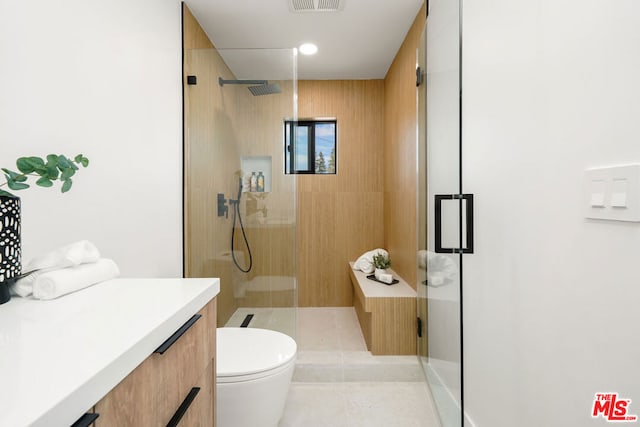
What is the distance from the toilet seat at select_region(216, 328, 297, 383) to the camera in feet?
4.45

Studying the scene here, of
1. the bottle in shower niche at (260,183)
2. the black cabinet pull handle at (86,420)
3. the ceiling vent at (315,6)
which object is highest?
the ceiling vent at (315,6)

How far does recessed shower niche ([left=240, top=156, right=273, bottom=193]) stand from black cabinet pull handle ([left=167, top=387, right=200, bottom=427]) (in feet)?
5.20

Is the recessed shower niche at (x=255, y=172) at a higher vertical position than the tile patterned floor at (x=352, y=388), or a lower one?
higher

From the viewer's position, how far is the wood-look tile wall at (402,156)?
8.26 feet

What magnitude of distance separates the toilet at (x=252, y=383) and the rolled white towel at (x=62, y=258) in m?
0.70

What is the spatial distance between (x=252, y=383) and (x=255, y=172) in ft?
4.40

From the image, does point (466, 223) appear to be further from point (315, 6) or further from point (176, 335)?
point (315, 6)

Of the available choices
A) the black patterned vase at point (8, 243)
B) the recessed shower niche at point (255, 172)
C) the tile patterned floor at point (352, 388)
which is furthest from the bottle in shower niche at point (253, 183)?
the black patterned vase at point (8, 243)

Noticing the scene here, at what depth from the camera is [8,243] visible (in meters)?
0.75

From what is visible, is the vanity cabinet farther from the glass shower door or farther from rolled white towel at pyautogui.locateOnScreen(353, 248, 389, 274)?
rolled white towel at pyautogui.locateOnScreen(353, 248, 389, 274)

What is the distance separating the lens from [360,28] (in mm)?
2531

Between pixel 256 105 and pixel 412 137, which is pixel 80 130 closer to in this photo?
pixel 256 105

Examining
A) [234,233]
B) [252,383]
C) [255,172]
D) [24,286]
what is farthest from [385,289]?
[24,286]

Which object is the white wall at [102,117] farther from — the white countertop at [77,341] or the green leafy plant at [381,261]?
the green leafy plant at [381,261]
